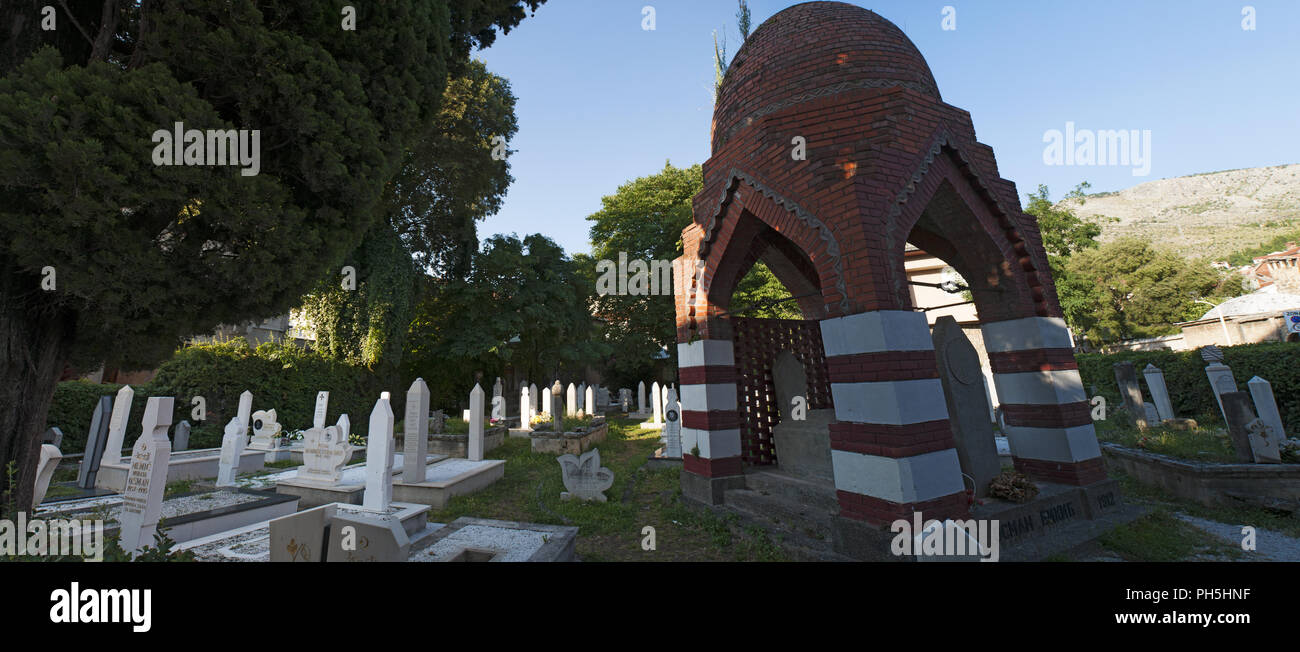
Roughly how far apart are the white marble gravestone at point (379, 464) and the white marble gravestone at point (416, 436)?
4.60ft

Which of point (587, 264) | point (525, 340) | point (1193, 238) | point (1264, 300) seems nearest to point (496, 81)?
point (587, 264)

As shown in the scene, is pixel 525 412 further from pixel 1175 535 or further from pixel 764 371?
pixel 1175 535

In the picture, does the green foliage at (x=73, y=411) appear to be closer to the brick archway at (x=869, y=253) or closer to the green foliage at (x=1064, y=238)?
the brick archway at (x=869, y=253)

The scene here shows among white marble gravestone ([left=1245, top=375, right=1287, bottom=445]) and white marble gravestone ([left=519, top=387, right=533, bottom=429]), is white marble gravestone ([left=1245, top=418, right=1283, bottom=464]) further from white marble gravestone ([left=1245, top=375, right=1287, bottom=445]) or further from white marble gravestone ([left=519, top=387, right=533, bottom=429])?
white marble gravestone ([left=519, top=387, right=533, bottom=429])

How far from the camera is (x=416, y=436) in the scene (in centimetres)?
844

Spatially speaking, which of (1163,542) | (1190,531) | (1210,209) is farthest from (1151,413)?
(1210,209)

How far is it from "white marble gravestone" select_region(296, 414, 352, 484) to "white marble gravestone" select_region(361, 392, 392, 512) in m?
2.12

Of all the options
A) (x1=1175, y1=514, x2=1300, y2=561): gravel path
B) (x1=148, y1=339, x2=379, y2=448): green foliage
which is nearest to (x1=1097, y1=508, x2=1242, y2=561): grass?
(x1=1175, y1=514, x2=1300, y2=561): gravel path

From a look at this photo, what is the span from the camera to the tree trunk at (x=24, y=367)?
4.48m

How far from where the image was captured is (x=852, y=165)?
5152 millimetres

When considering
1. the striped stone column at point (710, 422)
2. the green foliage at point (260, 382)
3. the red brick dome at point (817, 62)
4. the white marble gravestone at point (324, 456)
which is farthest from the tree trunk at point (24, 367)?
the green foliage at point (260, 382)

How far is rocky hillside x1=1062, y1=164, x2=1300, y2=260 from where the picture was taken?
96.7 m

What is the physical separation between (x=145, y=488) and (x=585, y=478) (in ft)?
18.4
